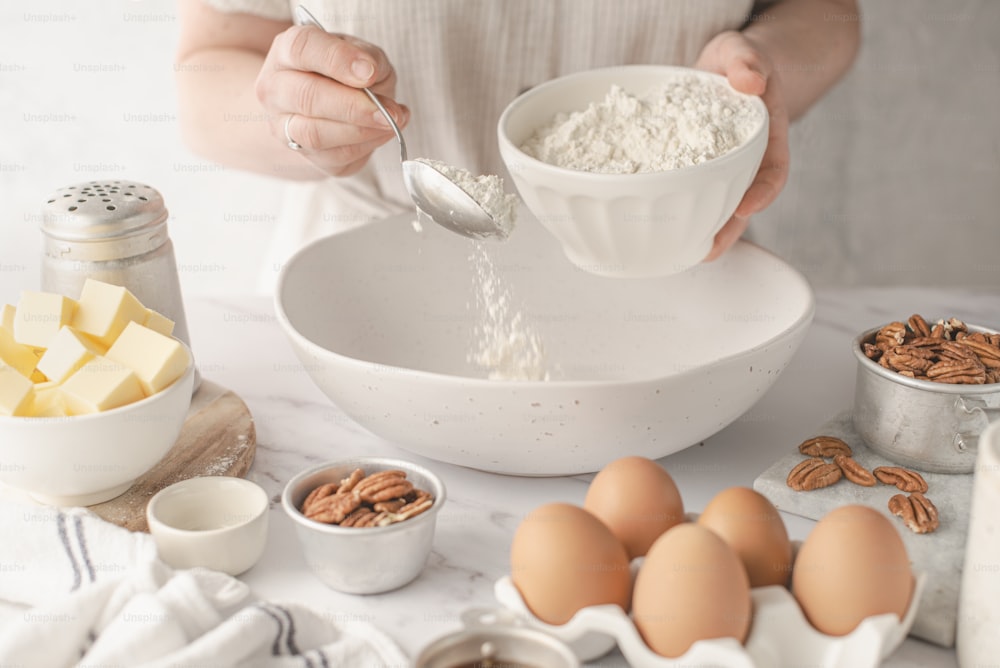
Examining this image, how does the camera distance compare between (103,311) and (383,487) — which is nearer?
(383,487)

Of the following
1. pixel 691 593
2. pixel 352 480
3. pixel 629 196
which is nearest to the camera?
pixel 691 593

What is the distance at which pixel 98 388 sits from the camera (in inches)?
36.8

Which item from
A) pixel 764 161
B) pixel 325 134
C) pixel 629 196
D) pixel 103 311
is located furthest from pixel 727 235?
pixel 103 311

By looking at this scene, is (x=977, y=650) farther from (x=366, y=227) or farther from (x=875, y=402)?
(x=366, y=227)

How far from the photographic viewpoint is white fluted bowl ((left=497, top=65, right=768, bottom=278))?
3.32 ft

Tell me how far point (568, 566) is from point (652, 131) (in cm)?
52

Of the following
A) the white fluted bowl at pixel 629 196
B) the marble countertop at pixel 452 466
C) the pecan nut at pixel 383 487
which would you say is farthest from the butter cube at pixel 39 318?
the white fluted bowl at pixel 629 196

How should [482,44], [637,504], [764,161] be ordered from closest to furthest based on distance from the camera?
[637,504] → [764,161] → [482,44]

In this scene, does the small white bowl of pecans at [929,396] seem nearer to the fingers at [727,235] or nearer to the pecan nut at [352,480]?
the fingers at [727,235]

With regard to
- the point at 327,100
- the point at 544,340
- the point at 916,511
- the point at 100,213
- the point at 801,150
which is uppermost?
the point at 327,100

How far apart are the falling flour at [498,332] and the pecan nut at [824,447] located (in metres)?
0.30

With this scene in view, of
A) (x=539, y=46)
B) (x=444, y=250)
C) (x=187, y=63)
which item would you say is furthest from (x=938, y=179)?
(x=187, y=63)

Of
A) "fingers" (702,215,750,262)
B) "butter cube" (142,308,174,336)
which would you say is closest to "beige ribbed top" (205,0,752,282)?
"fingers" (702,215,750,262)

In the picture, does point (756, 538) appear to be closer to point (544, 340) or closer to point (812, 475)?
point (812, 475)
